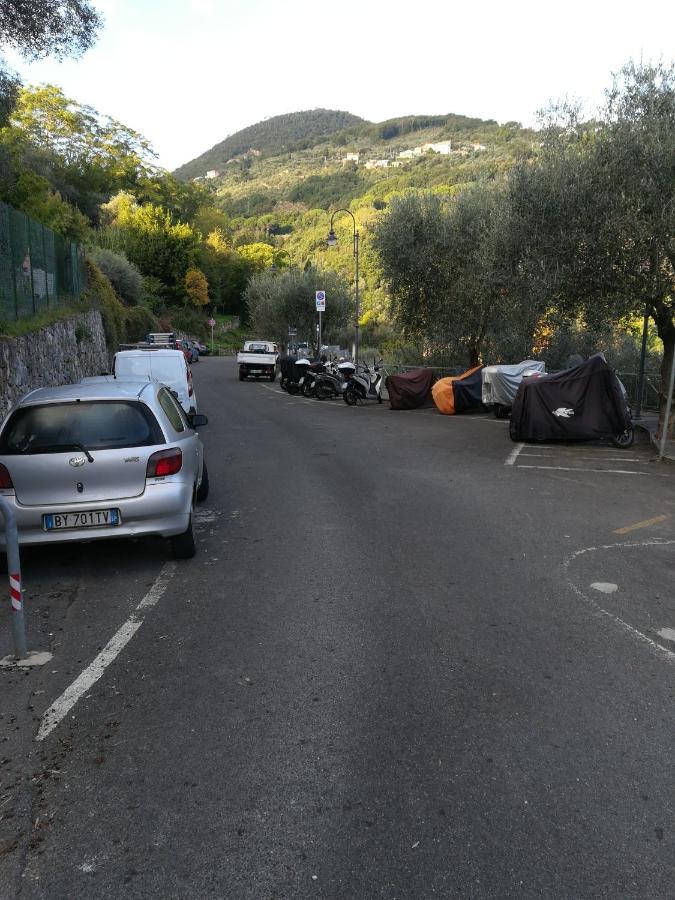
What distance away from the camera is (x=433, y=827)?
2.88 metres

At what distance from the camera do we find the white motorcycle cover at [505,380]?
58.3 feet

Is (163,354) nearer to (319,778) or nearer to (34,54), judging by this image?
(34,54)

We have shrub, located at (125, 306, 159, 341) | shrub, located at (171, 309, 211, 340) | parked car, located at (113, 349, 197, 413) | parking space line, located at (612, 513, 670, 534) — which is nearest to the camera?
parking space line, located at (612, 513, 670, 534)

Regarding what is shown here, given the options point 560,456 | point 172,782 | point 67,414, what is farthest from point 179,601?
point 560,456

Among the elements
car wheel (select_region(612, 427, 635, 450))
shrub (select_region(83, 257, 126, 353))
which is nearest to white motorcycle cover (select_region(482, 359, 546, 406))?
car wheel (select_region(612, 427, 635, 450))

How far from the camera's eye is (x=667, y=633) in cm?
486

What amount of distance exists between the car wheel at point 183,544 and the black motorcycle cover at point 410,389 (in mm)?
15394

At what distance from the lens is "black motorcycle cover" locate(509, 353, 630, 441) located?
1385 centimetres

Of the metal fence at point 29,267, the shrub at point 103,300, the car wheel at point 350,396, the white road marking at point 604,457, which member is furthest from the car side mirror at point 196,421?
the shrub at point 103,300

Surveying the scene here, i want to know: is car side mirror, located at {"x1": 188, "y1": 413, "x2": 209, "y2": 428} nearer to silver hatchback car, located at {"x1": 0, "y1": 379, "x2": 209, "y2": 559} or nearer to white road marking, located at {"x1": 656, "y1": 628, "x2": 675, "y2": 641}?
silver hatchback car, located at {"x1": 0, "y1": 379, "x2": 209, "y2": 559}

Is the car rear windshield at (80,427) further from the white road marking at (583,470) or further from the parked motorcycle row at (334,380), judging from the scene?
the parked motorcycle row at (334,380)

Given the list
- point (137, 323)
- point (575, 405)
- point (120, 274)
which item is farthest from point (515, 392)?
point (120, 274)

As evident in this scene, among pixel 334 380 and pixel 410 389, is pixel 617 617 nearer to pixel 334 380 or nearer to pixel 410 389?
pixel 410 389

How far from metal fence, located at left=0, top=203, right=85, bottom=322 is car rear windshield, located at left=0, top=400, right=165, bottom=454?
28.7ft
